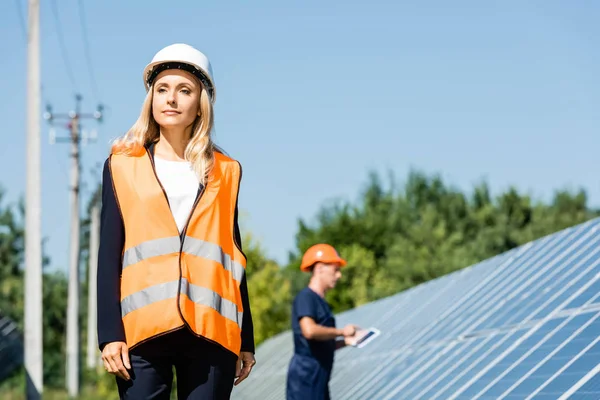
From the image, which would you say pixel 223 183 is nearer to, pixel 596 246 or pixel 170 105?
pixel 170 105

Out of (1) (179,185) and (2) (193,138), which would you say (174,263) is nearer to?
(1) (179,185)

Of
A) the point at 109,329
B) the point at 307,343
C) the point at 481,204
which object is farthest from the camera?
the point at 481,204

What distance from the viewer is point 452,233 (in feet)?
171

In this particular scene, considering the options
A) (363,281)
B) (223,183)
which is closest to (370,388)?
(223,183)

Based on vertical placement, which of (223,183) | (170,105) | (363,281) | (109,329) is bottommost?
(363,281)

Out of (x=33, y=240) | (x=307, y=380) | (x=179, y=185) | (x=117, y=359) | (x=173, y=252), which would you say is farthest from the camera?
(x=33, y=240)

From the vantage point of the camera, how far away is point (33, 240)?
55.4 ft

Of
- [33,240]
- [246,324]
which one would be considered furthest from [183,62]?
[33,240]

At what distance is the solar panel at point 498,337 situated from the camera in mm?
7430

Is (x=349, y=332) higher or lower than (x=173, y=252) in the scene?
lower

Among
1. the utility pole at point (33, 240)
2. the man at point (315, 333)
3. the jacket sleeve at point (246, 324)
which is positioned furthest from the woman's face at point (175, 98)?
the utility pole at point (33, 240)

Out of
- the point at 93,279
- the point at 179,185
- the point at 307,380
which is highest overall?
the point at 179,185

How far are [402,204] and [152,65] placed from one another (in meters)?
54.6

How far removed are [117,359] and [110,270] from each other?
29cm
